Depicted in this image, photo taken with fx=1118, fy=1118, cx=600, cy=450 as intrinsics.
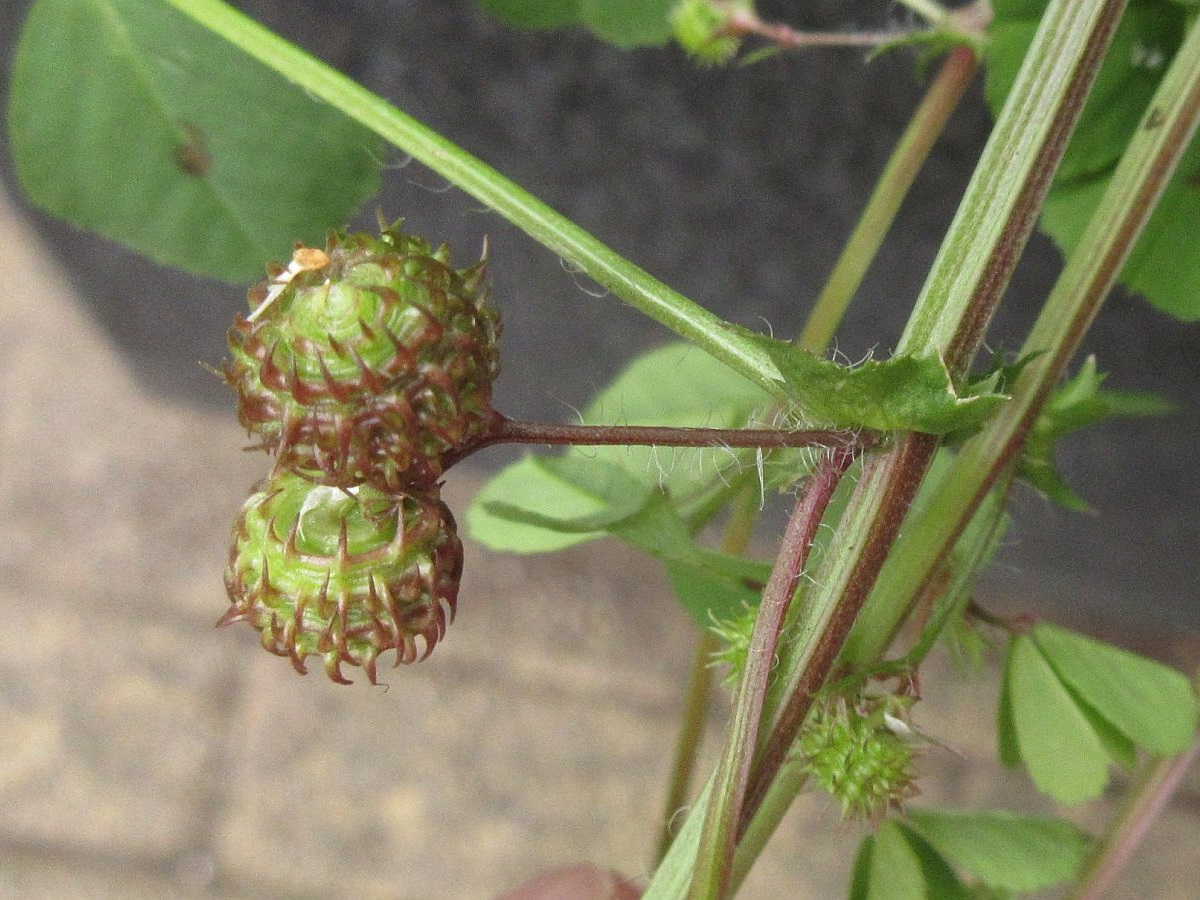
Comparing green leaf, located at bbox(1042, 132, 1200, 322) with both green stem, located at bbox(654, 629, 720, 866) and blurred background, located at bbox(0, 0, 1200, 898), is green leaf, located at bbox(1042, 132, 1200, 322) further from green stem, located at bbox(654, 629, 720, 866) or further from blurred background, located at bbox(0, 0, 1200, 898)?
blurred background, located at bbox(0, 0, 1200, 898)

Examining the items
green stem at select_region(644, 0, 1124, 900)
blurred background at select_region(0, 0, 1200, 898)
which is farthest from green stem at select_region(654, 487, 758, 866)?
blurred background at select_region(0, 0, 1200, 898)

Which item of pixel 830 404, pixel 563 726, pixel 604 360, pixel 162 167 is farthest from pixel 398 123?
pixel 563 726

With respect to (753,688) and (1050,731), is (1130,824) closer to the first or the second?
(1050,731)

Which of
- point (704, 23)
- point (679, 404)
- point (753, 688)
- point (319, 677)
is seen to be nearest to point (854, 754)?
point (753, 688)

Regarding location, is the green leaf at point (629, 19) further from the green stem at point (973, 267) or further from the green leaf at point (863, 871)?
the green leaf at point (863, 871)

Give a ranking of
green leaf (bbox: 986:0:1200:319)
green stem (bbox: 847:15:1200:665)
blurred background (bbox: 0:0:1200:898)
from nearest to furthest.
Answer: green stem (bbox: 847:15:1200:665) < green leaf (bbox: 986:0:1200:319) < blurred background (bbox: 0:0:1200:898)

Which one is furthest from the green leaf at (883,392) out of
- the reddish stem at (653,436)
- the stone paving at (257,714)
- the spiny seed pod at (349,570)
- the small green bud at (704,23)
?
the stone paving at (257,714)
